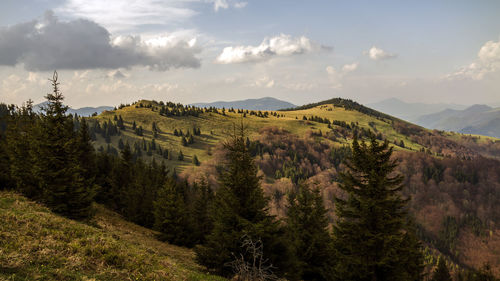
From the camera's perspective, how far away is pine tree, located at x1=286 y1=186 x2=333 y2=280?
89.0 feet

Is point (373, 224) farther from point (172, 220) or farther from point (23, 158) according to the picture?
point (23, 158)

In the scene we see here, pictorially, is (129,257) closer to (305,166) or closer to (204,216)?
(204,216)

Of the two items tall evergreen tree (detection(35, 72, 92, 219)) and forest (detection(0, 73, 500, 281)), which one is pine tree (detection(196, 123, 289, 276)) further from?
tall evergreen tree (detection(35, 72, 92, 219))

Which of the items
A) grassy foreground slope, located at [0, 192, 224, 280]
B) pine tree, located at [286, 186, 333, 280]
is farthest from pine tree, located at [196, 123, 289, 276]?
pine tree, located at [286, 186, 333, 280]

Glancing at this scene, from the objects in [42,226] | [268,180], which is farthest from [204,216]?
[268,180]

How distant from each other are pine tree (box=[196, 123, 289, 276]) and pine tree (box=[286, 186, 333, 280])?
9.30 meters

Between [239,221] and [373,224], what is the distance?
30.5ft

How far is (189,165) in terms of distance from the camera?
500ft

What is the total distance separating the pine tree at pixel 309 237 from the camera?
27.1m

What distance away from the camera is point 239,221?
18125 millimetres

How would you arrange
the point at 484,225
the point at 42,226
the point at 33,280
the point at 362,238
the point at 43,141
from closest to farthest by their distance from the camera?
the point at 33,280
the point at 42,226
the point at 362,238
the point at 43,141
the point at 484,225

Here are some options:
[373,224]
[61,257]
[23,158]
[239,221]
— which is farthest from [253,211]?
[23,158]

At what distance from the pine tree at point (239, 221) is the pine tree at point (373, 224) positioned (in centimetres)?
479

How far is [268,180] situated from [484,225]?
523ft
